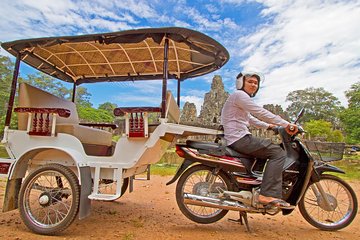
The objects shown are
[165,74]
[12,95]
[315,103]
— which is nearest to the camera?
[165,74]

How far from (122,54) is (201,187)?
7.71 feet

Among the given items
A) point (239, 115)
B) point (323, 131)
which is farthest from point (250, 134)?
point (323, 131)

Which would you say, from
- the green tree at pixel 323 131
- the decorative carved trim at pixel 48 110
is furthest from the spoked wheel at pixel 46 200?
the green tree at pixel 323 131

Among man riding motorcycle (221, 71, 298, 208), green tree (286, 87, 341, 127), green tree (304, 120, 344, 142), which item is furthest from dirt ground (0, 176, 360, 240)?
green tree (286, 87, 341, 127)

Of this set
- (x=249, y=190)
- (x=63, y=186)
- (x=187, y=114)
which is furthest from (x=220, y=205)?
(x=187, y=114)

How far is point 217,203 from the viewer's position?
2889 mm

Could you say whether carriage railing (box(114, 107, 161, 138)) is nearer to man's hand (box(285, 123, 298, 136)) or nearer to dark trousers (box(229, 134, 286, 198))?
dark trousers (box(229, 134, 286, 198))

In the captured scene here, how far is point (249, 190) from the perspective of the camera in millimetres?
2957

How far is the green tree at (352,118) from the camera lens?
24.6 metres

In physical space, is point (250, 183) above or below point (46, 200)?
above

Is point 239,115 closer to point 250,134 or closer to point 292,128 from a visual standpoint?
point 250,134

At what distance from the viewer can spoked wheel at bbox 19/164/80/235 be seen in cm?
283

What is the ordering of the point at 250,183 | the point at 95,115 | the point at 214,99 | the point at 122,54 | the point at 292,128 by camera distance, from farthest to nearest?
the point at 95,115, the point at 214,99, the point at 122,54, the point at 250,183, the point at 292,128

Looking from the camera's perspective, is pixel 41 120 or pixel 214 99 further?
pixel 214 99
